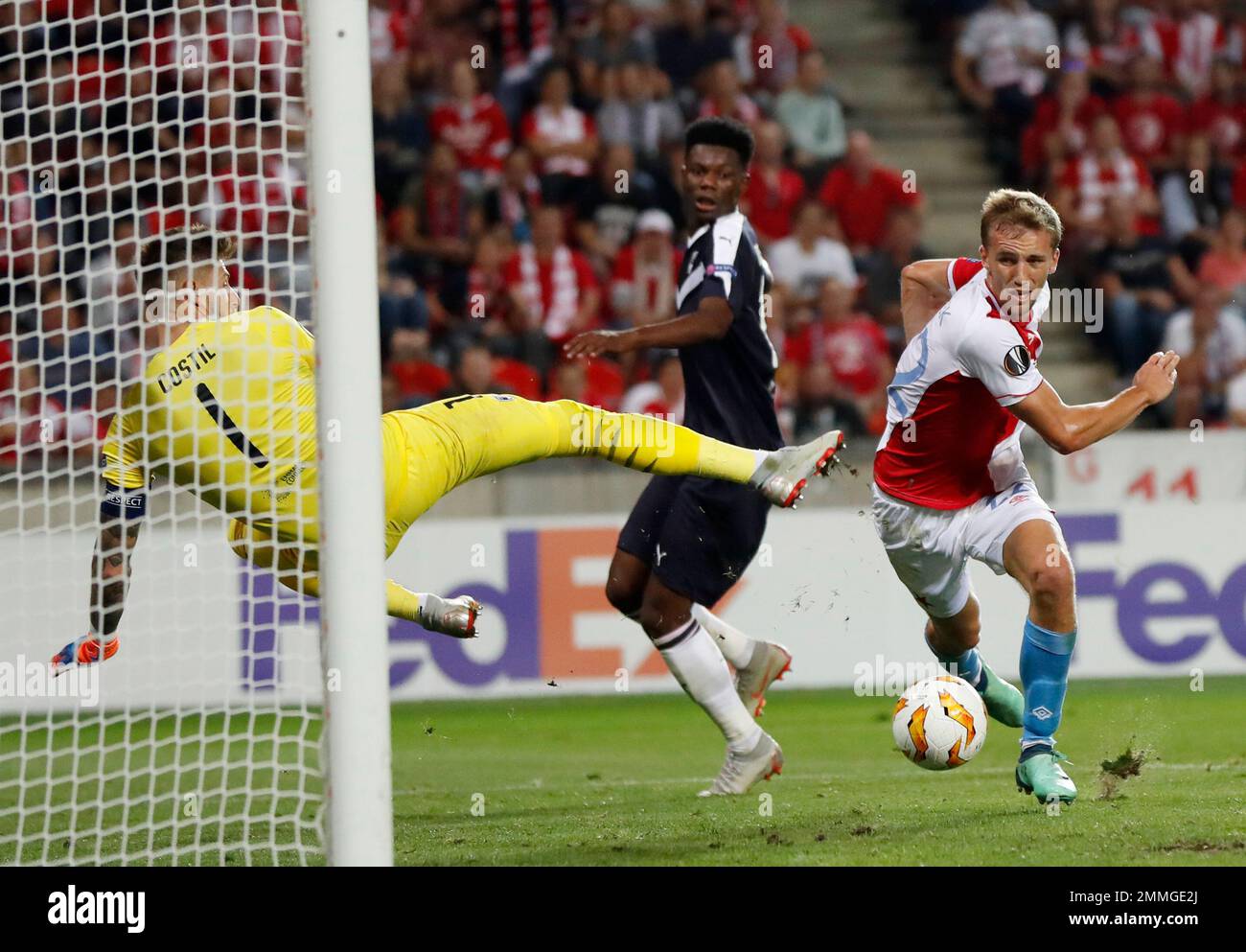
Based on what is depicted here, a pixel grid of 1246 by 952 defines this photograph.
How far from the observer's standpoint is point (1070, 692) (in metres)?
8.59

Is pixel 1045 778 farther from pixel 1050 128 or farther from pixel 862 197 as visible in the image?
pixel 1050 128

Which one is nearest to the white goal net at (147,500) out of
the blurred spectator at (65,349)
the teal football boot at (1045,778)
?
the blurred spectator at (65,349)

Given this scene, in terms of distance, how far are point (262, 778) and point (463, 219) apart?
5.56 meters

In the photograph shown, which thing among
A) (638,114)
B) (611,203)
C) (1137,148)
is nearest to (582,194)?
(611,203)

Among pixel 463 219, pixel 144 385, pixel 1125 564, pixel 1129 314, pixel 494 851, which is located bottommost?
pixel 494 851

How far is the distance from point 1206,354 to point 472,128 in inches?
201

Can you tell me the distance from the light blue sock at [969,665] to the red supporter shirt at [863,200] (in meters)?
5.71

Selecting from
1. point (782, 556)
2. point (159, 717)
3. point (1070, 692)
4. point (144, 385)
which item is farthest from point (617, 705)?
point (144, 385)

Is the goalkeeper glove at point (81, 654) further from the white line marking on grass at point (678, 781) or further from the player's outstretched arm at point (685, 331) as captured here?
the player's outstretched arm at point (685, 331)

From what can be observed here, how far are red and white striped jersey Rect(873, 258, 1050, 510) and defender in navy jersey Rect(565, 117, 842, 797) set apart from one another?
24.0 inches

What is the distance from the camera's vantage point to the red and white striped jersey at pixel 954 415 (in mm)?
5488

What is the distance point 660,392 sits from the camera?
10469 mm

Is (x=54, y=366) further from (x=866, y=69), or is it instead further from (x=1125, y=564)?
(x=866, y=69)

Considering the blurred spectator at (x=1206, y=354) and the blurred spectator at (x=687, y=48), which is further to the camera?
the blurred spectator at (x=687, y=48)
